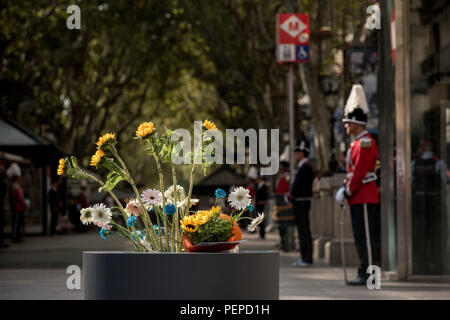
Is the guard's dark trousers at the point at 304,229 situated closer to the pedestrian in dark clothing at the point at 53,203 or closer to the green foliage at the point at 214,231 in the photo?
the green foliage at the point at 214,231

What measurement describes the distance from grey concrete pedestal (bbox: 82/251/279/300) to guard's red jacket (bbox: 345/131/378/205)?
228 inches

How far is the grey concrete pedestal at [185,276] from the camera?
215 inches

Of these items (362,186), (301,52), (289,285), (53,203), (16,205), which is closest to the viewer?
(362,186)

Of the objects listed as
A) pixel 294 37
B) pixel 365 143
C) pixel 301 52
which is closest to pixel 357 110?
pixel 365 143

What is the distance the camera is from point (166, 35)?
38938 mm

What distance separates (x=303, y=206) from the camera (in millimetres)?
16422

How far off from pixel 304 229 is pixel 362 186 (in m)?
4.85

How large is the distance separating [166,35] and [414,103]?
27.2 meters

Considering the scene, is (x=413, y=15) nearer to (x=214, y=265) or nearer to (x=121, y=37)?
(x=214, y=265)

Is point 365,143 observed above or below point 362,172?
above

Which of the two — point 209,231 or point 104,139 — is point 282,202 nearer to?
point 104,139

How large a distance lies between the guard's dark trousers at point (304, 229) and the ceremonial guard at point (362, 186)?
452 centimetres

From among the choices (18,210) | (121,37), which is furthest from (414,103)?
(121,37)

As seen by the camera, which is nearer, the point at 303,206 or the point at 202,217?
the point at 202,217
